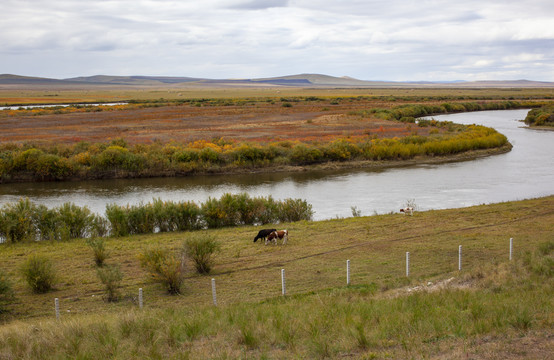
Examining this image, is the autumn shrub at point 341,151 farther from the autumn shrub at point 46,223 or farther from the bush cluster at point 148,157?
the autumn shrub at point 46,223

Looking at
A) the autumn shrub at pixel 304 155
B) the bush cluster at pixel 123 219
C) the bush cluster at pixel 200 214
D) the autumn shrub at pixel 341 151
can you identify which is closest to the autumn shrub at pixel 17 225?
the bush cluster at pixel 123 219

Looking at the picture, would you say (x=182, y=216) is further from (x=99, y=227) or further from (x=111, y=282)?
(x=111, y=282)

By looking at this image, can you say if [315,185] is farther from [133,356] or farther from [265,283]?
[133,356]

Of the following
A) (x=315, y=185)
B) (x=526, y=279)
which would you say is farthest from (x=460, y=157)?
(x=526, y=279)

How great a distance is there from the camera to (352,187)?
35.9 metres

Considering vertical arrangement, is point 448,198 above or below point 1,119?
below

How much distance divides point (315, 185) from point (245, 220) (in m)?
Answer: 12.6

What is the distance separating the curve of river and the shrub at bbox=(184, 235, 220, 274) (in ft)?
40.1

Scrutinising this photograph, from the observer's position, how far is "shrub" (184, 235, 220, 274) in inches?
621

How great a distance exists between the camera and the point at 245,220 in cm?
2541

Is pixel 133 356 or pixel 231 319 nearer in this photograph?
pixel 133 356

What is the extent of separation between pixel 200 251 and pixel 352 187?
851 inches

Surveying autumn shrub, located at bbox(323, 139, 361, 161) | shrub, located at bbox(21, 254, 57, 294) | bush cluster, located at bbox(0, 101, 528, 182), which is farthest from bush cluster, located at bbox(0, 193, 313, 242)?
autumn shrub, located at bbox(323, 139, 361, 161)

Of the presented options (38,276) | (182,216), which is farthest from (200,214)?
(38,276)
